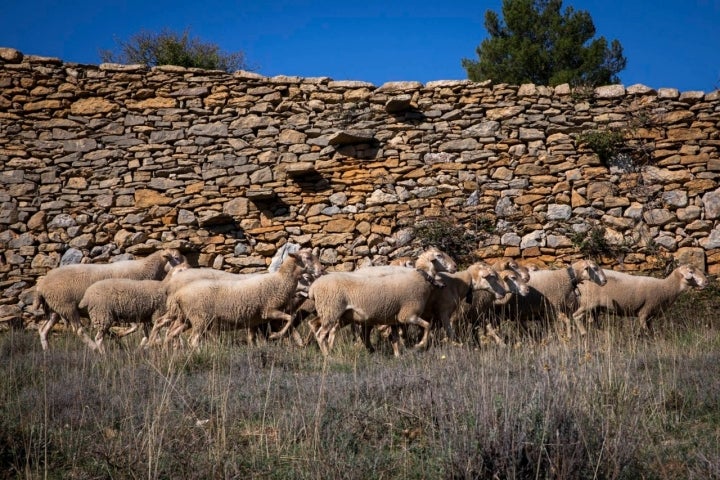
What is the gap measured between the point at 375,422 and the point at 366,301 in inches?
144

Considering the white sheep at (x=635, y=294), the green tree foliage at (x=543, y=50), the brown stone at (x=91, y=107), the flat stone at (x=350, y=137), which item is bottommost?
the white sheep at (x=635, y=294)

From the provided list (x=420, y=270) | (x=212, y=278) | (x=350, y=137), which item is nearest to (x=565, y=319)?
(x=420, y=270)

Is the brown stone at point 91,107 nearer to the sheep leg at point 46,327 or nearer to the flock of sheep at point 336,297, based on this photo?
the flock of sheep at point 336,297

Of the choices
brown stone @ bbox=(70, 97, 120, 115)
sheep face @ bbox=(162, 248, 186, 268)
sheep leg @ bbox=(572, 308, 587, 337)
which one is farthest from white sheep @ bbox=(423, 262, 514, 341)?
brown stone @ bbox=(70, 97, 120, 115)

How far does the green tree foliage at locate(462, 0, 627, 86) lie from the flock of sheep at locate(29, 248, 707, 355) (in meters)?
11.7

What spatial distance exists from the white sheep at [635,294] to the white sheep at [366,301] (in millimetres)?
2806

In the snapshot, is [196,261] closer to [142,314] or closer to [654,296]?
[142,314]

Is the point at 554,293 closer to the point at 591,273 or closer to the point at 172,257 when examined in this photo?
the point at 591,273

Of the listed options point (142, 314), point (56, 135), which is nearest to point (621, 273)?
point (142, 314)

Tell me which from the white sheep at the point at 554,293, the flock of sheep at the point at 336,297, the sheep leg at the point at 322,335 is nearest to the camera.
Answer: the sheep leg at the point at 322,335

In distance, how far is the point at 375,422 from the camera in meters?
5.25

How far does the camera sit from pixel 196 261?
12.7m

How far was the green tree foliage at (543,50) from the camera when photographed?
70.5 ft

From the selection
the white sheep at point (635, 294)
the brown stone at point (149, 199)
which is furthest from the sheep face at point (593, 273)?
the brown stone at point (149, 199)
